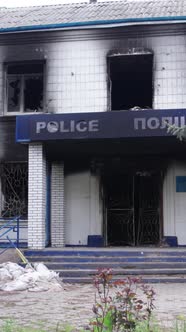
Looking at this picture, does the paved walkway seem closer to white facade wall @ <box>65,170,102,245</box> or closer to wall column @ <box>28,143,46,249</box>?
wall column @ <box>28,143,46,249</box>

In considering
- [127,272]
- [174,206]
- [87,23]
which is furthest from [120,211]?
[87,23]

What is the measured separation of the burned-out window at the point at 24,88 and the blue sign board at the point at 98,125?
2.37 metres

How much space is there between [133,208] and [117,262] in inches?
105

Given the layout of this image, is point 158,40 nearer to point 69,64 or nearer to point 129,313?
point 69,64

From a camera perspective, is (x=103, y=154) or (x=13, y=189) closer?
(x=103, y=154)

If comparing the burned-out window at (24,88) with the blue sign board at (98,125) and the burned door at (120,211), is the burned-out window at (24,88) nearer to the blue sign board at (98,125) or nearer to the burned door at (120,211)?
the blue sign board at (98,125)

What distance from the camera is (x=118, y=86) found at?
577 inches

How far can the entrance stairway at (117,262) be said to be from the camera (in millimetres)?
9914

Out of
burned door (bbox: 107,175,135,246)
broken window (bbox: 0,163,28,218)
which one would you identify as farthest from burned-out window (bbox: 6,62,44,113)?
burned door (bbox: 107,175,135,246)

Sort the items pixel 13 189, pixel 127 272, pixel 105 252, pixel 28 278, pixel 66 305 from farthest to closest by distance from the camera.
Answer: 1. pixel 13 189
2. pixel 105 252
3. pixel 127 272
4. pixel 28 278
5. pixel 66 305

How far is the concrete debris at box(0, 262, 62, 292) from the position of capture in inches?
352

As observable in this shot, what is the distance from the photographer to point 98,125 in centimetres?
1069

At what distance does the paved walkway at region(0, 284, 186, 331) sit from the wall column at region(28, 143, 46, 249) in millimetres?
1799

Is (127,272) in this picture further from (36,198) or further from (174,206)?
(174,206)
